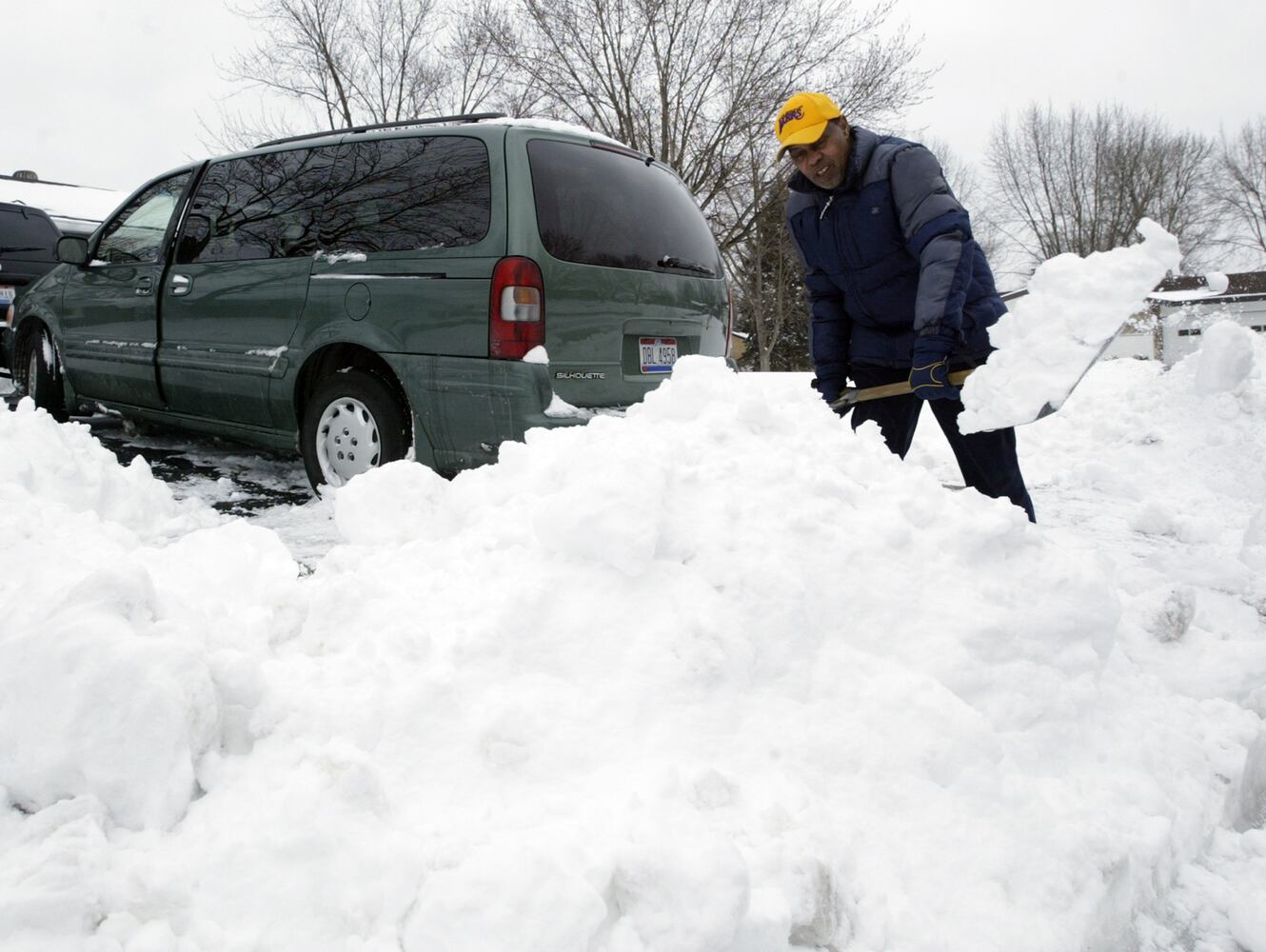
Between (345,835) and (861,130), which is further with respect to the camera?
(861,130)

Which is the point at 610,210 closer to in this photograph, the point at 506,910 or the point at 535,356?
the point at 535,356

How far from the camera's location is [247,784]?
1.59m

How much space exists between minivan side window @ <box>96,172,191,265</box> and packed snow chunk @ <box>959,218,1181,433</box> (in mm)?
4389

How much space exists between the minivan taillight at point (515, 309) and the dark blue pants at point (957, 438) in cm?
134

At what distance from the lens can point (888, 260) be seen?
3.41m

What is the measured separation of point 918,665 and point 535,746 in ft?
2.87

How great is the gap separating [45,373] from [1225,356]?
289 inches

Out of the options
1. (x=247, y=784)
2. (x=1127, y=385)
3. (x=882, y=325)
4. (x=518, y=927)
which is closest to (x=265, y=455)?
(x=882, y=325)

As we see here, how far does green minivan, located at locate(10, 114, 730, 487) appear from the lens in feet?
12.3

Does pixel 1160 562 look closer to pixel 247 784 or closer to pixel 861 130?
pixel 861 130

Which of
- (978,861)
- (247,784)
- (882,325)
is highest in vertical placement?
(882,325)

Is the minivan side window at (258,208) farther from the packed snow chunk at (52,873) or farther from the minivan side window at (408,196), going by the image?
the packed snow chunk at (52,873)

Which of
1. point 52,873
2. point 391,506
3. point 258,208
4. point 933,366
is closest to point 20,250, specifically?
point 258,208

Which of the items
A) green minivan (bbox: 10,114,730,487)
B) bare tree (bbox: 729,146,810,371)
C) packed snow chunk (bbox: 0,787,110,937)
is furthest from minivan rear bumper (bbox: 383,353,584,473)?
bare tree (bbox: 729,146,810,371)
